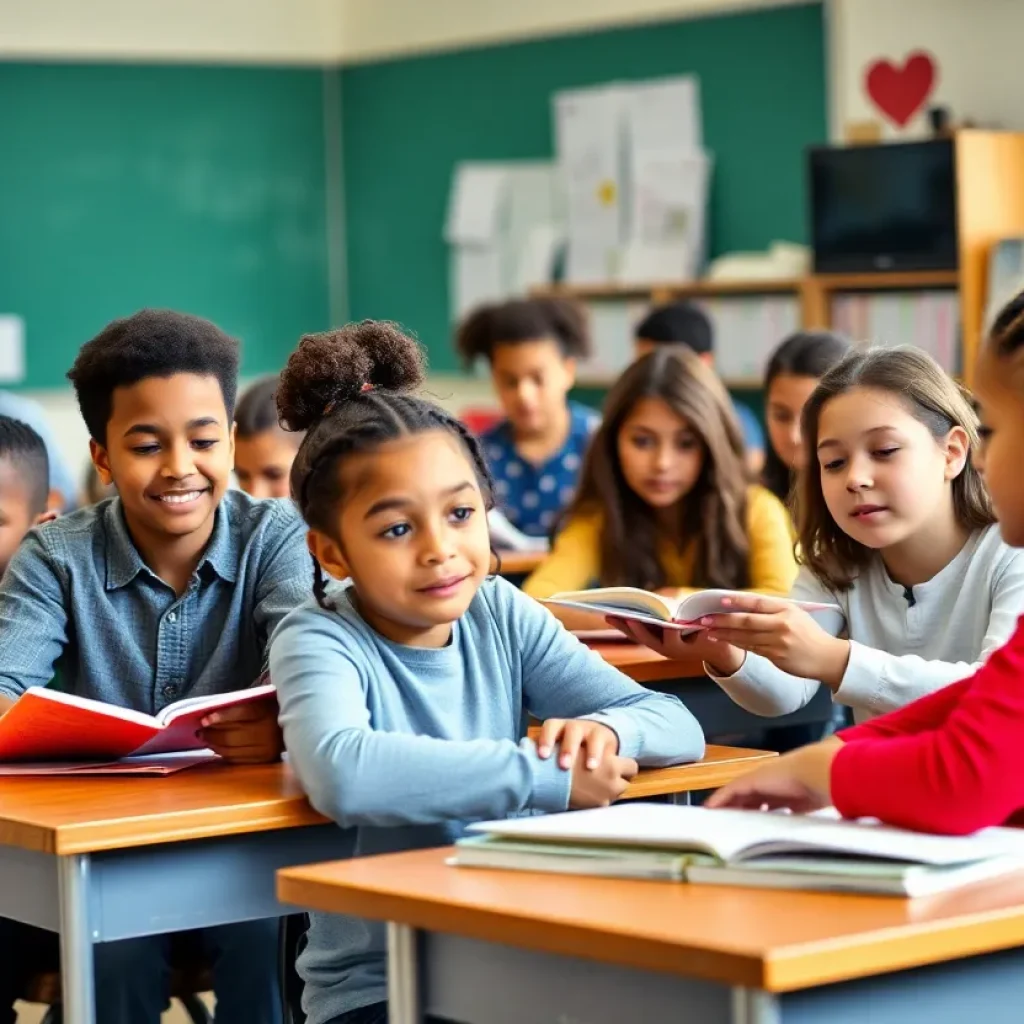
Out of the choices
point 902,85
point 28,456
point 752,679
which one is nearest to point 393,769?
point 752,679

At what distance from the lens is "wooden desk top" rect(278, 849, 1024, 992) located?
127 centimetres

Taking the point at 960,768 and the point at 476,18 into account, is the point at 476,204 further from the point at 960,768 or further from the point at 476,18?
the point at 960,768

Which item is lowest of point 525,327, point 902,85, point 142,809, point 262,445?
point 142,809

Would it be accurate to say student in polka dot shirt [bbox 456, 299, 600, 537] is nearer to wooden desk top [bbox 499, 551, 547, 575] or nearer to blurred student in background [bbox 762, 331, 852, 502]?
wooden desk top [bbox 499, 551, 547, 575]

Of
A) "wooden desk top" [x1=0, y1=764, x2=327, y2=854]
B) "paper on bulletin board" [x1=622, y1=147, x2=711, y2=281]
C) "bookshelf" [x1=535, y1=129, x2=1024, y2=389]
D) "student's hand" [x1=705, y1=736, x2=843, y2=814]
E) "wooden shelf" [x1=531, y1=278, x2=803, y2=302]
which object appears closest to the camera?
"student's hand" [x1=705, y1=736, x2=843, y2=814]

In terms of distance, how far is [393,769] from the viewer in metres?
1.81

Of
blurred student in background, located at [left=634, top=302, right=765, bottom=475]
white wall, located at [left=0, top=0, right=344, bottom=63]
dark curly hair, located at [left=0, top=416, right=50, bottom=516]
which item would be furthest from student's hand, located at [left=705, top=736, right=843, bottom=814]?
white wall, located at [left=0, top=0, right=344, bottom=63]

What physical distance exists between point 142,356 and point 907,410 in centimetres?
98

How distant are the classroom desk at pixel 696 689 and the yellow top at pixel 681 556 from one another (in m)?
0.36

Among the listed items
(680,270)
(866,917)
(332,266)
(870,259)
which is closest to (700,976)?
(866,917)

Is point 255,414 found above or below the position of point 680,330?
below

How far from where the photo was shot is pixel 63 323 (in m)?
8.08

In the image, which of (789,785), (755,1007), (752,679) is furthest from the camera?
(752,679)

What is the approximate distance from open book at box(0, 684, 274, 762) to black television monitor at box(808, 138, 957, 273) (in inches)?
174
